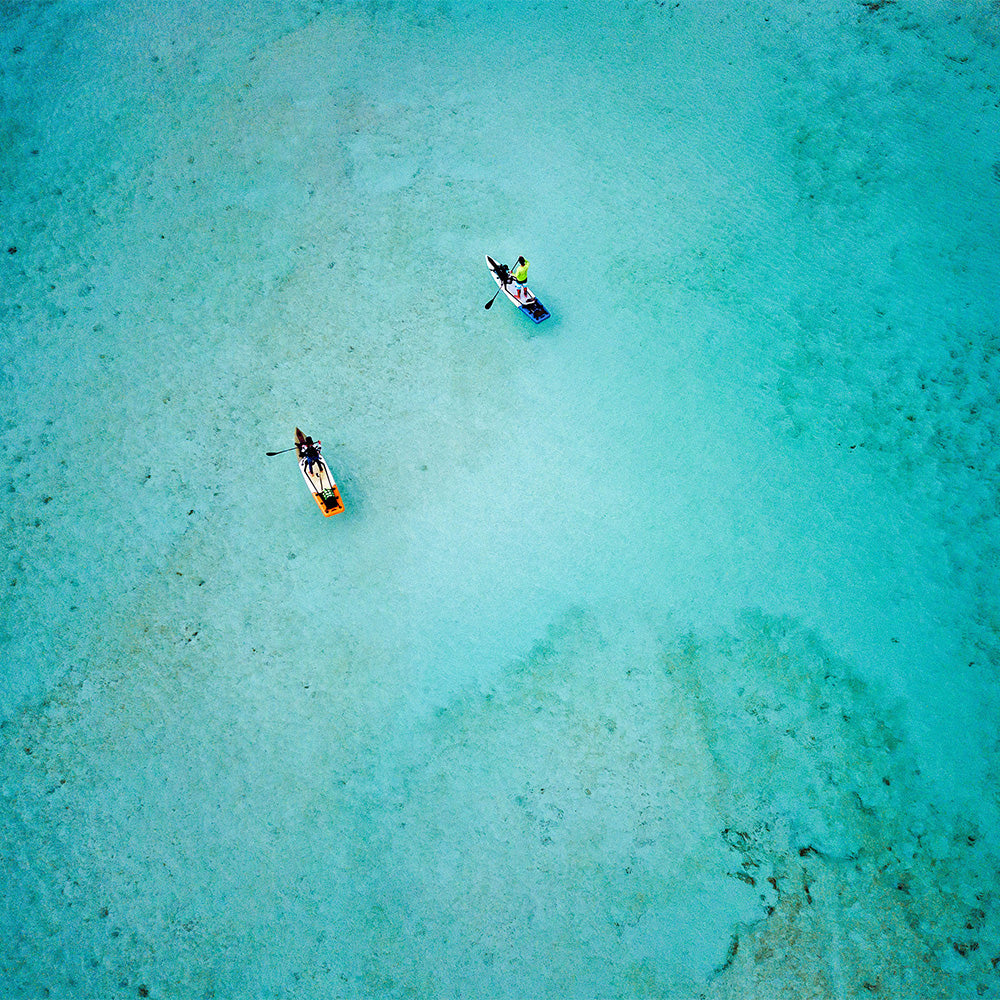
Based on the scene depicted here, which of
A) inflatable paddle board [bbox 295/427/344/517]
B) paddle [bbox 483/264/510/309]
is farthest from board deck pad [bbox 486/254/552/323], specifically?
inflatable paddle board [bbox 295/427/344/517]

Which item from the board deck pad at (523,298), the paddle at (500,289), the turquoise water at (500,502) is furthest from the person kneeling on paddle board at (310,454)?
the board deck pad at (523,298)

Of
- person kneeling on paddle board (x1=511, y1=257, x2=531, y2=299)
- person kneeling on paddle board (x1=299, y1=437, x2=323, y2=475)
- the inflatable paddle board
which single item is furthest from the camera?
person kneeling on paddle board (x1=511, y1=257, x2=531, y2=299)

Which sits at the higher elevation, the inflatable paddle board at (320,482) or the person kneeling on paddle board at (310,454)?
the person kneeling on paddle board at (310,454)

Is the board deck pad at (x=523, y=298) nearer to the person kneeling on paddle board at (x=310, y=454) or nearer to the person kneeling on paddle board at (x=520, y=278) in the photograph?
the person kneeling on paddle board at (x=520, y=278)

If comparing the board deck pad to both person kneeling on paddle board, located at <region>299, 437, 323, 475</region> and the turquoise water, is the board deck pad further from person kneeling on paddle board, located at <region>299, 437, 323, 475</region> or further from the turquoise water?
person kneeling on paddle board, located at <region>299, 437, 323, 475</region>

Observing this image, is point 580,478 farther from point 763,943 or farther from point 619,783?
point 763,943

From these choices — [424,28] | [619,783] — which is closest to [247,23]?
[424,28]

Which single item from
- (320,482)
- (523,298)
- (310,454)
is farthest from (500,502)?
(523,298)
